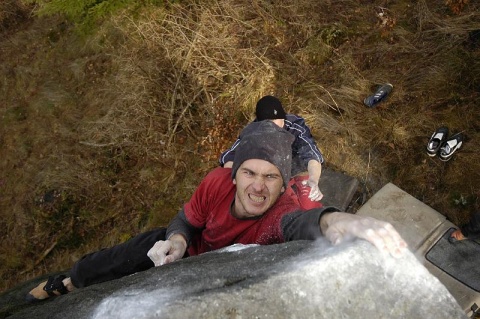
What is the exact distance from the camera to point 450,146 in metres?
3.85

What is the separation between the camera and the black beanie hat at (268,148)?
244 cm

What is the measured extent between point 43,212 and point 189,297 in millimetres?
4860

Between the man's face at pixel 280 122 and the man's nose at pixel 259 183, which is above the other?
the man's face at pixel 280 122

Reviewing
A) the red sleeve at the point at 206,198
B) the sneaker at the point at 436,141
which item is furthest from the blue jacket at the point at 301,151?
the sneaker at the point at 436,141

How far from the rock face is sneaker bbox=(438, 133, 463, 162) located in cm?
293

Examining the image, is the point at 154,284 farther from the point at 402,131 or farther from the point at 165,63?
the point at 165,63

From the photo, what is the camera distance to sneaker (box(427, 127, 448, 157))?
393 centimetres

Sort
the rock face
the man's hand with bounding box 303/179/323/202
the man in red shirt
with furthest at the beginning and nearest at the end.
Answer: the man's hand with bounding box 303/179/323/202
the man in red shirt
the rock face

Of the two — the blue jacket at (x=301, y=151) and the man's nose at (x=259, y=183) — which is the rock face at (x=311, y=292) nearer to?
the man's nose at (x=259, y=183)

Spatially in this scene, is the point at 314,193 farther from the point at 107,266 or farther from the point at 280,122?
the point at 107,266

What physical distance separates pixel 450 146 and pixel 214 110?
8.85ft

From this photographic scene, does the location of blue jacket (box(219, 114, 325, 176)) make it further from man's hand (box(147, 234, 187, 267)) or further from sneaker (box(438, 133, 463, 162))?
sneaker (box(438, 133, 463, 162))

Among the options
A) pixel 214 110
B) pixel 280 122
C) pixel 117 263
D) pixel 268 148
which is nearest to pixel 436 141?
pixel 280 122

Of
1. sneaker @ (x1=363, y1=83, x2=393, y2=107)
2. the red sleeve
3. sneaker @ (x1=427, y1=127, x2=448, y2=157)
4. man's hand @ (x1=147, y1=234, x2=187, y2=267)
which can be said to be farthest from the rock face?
sneaker @ (x1=363, y1=83, x2=393, y2=107)
